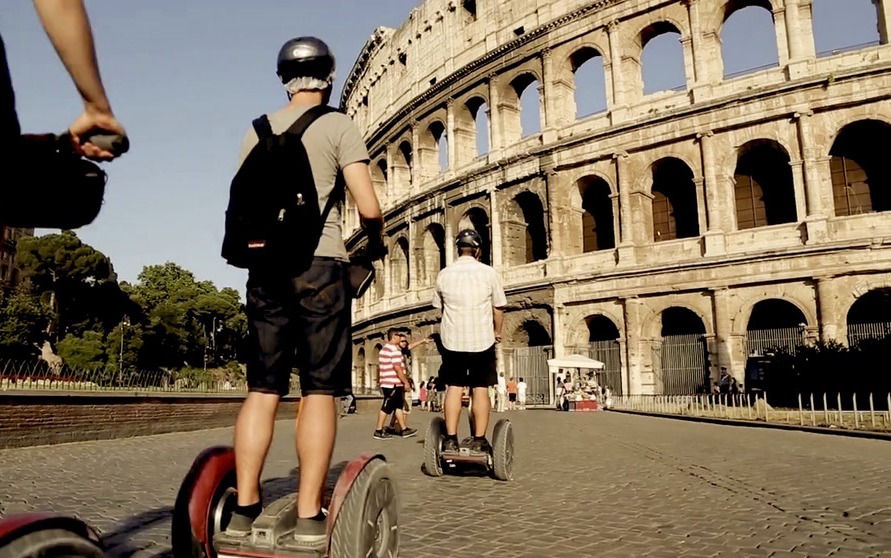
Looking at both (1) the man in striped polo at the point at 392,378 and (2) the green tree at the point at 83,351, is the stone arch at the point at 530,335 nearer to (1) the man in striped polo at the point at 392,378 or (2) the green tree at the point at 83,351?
(1) the man in striped polo at the point at 392,378

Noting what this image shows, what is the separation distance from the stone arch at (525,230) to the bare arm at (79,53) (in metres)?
24.3

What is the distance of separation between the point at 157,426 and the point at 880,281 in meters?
19.1

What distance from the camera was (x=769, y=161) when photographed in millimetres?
21859

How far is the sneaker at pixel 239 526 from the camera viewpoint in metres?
2.33

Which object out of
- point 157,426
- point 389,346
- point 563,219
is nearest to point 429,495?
point 389,346

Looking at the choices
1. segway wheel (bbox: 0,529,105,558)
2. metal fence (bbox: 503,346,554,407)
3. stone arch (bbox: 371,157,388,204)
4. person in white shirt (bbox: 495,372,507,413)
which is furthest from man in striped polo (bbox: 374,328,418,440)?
stone arch (bbox: 371,157,388,204)

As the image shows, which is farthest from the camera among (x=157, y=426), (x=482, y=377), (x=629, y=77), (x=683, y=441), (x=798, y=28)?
(x=629, y=77)

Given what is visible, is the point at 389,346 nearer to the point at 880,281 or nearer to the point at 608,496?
the point at 608,496

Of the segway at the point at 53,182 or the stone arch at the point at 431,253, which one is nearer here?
the segway at the point at 53,182

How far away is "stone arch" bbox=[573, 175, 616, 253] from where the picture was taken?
80.5 feet

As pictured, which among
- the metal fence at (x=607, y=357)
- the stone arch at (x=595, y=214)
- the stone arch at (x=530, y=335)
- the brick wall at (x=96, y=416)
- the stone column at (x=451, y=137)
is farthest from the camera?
the stone column at (x=451, y=137)

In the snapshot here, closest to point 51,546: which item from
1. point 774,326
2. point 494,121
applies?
point 774,326

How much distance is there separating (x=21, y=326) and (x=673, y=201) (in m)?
37.3

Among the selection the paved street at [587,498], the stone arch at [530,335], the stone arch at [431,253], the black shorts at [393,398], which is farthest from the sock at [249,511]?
the stone arch at [431,253]
